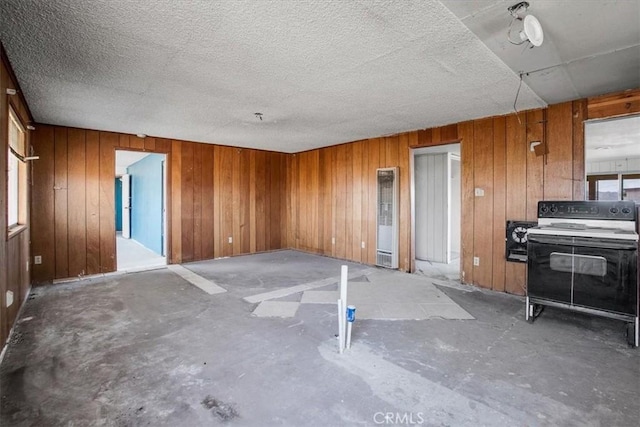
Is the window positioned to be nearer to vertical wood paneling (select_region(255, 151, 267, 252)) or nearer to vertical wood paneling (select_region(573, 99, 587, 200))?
vertical wood paneling (select_region(255, 151, 267, 252))

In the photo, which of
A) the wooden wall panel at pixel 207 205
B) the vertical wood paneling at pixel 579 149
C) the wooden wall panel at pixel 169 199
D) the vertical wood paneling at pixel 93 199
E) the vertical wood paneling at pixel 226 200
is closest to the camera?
the vertical wood paneling at pixel 579 149

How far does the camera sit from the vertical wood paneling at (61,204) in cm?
457

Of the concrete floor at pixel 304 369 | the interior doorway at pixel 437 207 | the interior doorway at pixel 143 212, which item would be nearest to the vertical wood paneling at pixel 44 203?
the interior doorway at pixel 143 212

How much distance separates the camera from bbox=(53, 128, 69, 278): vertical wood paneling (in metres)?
4.57

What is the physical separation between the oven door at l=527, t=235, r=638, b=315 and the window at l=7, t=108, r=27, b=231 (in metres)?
5.35

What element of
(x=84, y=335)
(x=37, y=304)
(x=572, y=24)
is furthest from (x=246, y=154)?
(x=572, y=24)

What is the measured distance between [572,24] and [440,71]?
0.91 metres

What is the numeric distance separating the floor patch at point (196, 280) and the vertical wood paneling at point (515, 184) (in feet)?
12.1

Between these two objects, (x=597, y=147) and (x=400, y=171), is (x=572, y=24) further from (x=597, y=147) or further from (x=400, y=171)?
(x=597, y=147)

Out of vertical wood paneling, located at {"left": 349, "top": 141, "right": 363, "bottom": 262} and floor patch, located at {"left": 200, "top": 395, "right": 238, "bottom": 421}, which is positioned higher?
vertical wood paneling, located at {"left": 349, "top": 141, "right": 363, "bottom": 262}

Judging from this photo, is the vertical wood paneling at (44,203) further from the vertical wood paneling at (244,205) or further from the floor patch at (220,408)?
the floor patch at (220,408)

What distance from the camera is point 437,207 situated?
20.4 ft

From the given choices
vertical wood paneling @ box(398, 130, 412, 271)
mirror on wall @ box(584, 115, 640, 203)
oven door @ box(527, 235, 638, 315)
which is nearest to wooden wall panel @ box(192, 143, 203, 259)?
vertical wood paneling @ box(398, 130, 412, 271)

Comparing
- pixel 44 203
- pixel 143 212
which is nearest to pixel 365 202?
pixel 44 203
